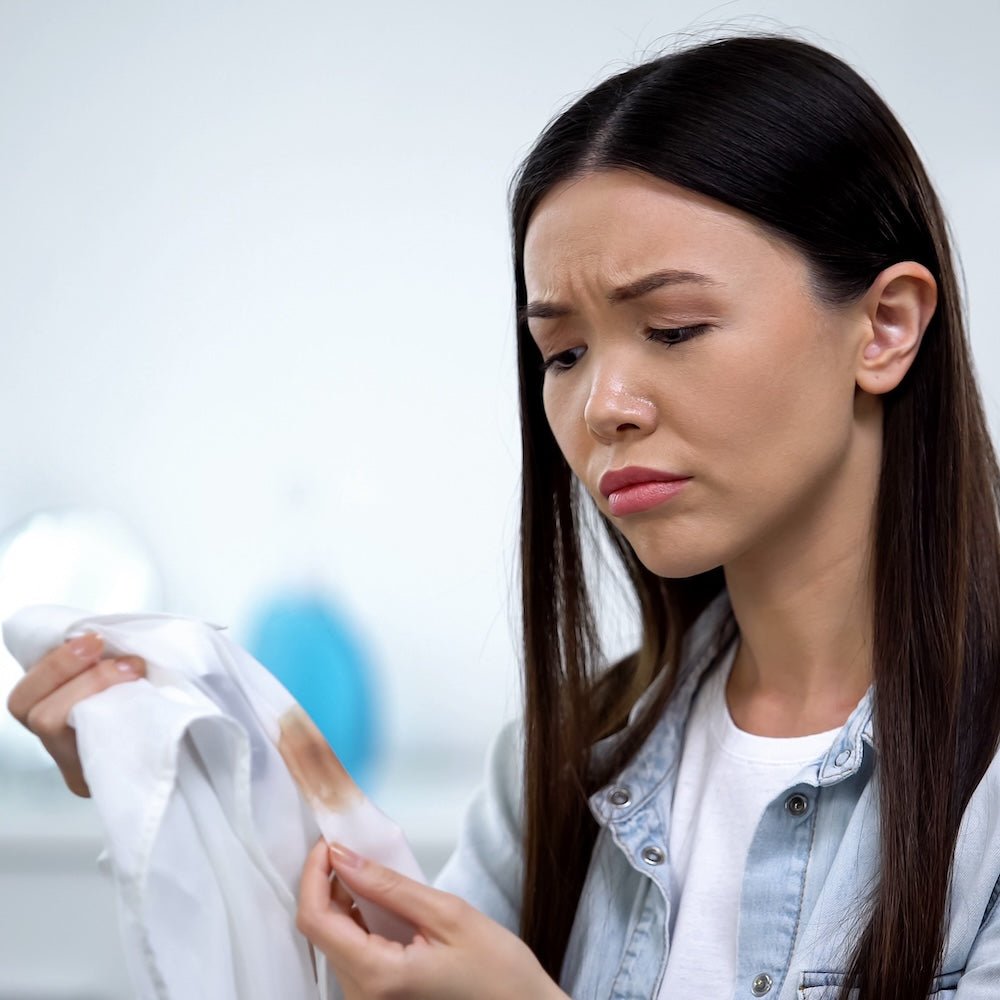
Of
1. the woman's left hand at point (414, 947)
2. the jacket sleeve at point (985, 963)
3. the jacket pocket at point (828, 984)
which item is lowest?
the jacket pocket at point (828, 984)

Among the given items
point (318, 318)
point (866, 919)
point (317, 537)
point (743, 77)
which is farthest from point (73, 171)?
point (866, 919)

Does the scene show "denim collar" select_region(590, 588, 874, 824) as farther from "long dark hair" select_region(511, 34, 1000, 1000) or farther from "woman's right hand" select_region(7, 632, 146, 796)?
"woman's right hand" select_region(7, 632, 146, 796)

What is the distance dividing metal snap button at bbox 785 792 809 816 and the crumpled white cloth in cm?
27

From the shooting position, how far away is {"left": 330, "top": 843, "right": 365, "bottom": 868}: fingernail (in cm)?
78

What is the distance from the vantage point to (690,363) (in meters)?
0.84

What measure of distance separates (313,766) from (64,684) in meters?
0.17

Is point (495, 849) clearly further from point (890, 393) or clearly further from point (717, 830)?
point (890, 393)

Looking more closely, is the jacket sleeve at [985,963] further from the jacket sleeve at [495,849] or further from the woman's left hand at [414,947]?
the jacket sleeve at [495,849]

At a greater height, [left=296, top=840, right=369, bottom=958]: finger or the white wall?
the white wall

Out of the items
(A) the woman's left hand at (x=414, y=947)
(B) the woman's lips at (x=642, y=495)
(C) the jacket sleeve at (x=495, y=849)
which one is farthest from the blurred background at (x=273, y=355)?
(A) the woman's left hand at (x=414, y=947)

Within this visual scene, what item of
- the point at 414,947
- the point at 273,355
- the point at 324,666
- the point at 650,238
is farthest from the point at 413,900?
the point at 273,355

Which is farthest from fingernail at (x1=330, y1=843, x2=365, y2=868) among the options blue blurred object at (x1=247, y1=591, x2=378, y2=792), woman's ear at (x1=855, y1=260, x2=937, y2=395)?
blue blurred object at (x1=247, y1=591, x2=378, y2=792)

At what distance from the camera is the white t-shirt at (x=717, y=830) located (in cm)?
91

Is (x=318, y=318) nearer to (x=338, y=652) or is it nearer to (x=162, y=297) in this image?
(x=162, y=297)
